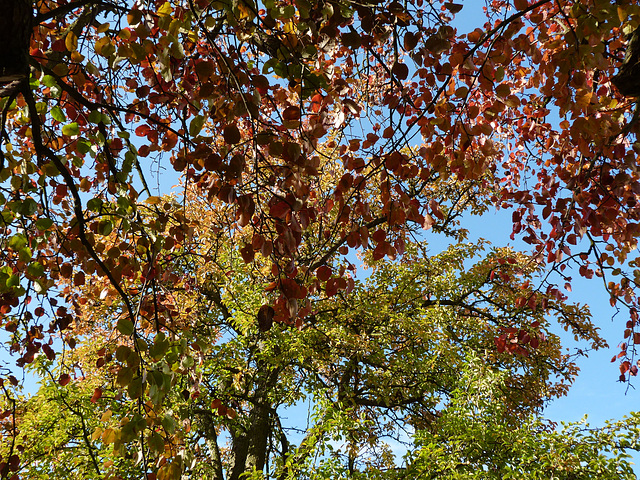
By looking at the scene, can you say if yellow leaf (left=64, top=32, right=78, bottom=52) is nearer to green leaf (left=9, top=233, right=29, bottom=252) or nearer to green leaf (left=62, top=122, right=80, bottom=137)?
green leaf (left=62, top=122, right=80, bottom=137)

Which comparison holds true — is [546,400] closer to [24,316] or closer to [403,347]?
[403,347]

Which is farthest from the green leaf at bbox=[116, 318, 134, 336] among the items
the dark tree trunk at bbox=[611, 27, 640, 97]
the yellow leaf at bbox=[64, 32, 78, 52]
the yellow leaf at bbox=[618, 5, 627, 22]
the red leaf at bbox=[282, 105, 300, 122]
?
the dark tree trunk at bbox=[611, 27, 640, 97]

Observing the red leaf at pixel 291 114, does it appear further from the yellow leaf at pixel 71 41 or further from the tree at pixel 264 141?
the yellow leaf at pixel 71 41

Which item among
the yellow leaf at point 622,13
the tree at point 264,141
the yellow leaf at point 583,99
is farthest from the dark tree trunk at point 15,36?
the yellow leaf at point 583,99

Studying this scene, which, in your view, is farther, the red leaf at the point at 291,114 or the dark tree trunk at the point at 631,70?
the dark tree trunk at the point at 631,70

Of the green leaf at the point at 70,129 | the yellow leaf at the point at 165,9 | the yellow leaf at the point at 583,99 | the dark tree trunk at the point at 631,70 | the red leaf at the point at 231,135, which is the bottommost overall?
the red leaf at the point at 231,135

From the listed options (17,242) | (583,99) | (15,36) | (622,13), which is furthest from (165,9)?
(583,99)

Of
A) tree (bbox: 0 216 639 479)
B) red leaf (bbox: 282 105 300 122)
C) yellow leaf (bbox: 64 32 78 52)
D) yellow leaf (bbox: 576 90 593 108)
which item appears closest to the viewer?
red leaf (bbox: 282 105 300 122)

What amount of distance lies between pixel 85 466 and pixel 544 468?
5764 millimetres

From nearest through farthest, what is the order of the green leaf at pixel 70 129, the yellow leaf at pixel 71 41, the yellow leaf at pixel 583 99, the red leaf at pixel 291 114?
the red leaf at pixel 291 114, the green leaf at pixel 70 129, the yellow leaf at pixel 71 41, the yellow leaf at pixel 583 99

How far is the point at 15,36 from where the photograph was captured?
2.09 m

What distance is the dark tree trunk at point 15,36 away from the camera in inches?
80.2

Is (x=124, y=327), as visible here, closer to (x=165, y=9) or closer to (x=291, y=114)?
(x=291, y=114)

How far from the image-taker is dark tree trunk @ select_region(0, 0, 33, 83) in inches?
80.2
